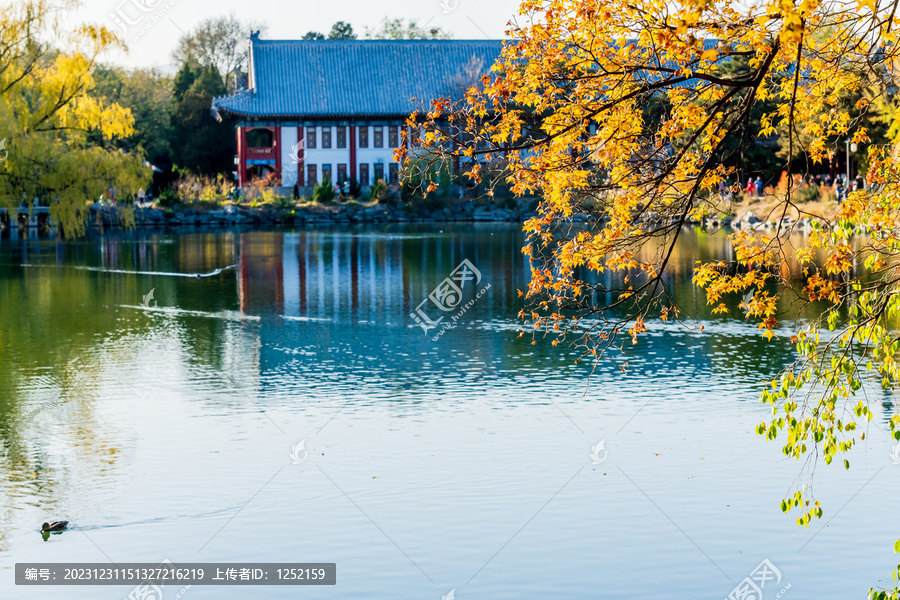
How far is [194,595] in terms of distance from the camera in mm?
7613

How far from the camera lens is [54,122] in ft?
122

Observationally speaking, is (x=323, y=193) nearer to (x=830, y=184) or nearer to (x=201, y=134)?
(x=201, y=134)

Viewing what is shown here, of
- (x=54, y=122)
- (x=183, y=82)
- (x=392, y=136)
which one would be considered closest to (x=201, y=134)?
(x=183, y=82)

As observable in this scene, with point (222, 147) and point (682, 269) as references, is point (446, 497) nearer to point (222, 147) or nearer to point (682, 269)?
point (682, 269)

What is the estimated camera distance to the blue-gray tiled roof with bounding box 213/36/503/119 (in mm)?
63188

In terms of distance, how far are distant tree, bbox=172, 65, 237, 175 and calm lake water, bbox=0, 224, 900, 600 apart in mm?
46663

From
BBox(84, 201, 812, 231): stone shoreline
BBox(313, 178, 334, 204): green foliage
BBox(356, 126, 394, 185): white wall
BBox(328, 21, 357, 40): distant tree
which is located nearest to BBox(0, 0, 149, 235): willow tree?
BBox(84, 201, 812, 231): stone shoreline

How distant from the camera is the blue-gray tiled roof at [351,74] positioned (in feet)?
207

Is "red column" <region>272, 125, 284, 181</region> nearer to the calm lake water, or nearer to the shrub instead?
the shrub

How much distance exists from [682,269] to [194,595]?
73.1ft

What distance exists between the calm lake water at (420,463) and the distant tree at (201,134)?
46663mm

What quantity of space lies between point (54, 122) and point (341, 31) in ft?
188

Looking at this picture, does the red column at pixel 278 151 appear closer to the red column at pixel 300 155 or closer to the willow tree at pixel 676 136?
the red column at pixel 300 155

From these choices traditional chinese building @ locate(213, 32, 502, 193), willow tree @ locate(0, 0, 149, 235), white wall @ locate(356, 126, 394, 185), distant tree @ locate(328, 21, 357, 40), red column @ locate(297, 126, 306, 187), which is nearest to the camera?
willow tree @ locate(0, 0, 149, 235)
